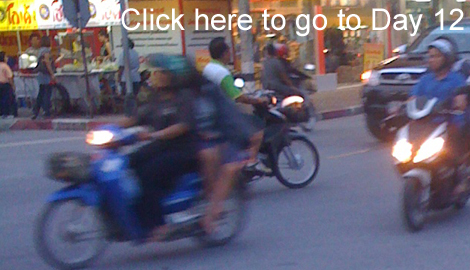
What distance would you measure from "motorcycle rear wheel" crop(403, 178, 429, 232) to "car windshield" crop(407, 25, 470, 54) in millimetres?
6584

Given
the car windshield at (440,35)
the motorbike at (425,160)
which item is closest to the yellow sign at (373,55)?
the car windshield at (440,35)

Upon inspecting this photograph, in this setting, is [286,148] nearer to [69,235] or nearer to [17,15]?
[69,235]

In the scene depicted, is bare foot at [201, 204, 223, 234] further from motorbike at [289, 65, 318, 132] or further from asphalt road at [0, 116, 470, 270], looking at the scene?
motorbike at [289, 65, 318, 132]

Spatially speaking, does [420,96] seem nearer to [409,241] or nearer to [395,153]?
[395,153]

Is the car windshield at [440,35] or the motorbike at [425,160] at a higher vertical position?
the car windshield at [440,35]

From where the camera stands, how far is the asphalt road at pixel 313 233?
6570 millimetres

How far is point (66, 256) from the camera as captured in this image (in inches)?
250

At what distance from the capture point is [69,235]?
6.31 metres

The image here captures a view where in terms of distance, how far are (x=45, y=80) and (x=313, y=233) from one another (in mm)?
12025

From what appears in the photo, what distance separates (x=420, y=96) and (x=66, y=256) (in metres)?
3.40

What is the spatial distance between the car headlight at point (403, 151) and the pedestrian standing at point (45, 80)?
39.3 ft

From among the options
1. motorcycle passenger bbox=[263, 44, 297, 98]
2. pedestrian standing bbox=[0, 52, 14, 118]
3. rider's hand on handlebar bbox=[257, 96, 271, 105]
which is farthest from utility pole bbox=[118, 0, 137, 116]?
rider's hand on handlebar bbox=[257, 96, 271, 105]

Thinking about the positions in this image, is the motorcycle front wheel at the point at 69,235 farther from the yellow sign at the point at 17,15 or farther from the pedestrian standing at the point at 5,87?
the yellow sign at the point at 17,15

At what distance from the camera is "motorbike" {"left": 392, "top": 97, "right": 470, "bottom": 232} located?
705 cm
